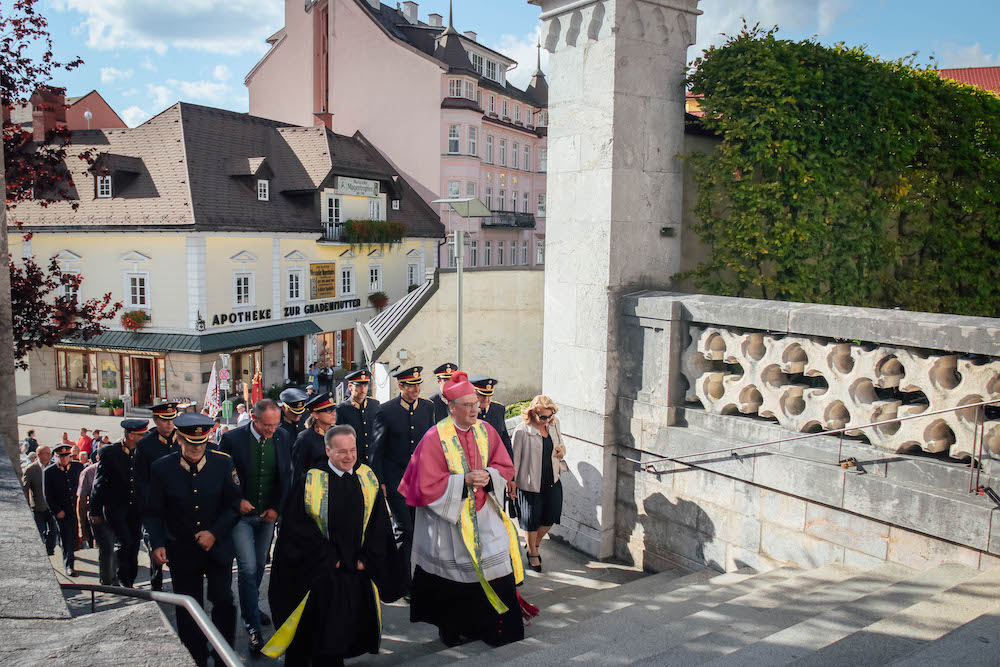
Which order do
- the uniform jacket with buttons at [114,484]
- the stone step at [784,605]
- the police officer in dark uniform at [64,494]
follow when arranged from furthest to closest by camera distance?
the police officer in dark uniform at [64,494], the uniform jacket with buttons at [114,484], the stone step at [784,605]

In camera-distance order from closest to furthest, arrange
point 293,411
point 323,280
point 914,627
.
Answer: point 914,627 < point 293,411 < point 323,280

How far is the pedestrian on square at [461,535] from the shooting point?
5848 mm

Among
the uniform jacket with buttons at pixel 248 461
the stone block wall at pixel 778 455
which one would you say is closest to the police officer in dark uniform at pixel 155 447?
the uniform jacket with buttons at pixel 248 461

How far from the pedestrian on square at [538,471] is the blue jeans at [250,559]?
2.28 meters

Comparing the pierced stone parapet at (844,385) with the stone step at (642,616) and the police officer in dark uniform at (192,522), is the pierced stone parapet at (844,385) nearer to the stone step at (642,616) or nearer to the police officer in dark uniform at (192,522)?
the stone step at (642,616)

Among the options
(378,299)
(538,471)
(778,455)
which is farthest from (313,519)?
(378,299)

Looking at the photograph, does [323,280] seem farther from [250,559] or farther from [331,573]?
[331,573]

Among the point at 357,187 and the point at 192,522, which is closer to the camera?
the point at 192,522

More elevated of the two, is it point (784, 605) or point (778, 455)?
point (778, 455)

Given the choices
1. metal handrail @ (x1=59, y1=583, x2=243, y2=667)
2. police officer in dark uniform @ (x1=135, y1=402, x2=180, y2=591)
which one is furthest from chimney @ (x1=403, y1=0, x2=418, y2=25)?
metal handrail @ (x1=59, y1=583, x2=243, y2=667)

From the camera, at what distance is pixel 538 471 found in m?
7.62

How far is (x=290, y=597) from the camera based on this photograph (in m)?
5.63

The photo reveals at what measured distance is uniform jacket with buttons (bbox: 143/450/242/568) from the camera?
6051mm

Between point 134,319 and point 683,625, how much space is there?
28393 millimetres
